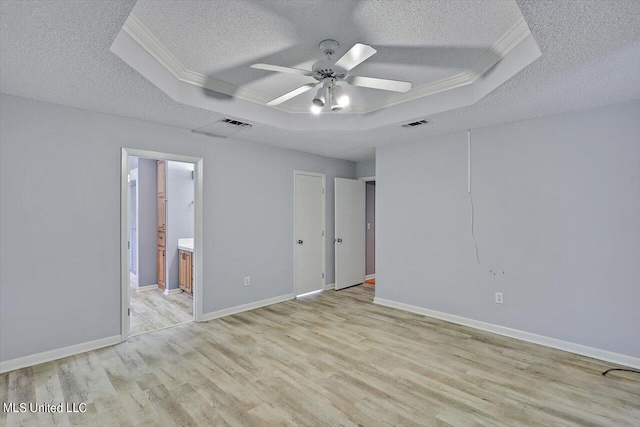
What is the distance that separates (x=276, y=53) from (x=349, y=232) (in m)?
3.78

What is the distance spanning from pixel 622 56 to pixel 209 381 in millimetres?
3817

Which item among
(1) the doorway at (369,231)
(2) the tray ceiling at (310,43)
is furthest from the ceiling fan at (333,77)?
(1) the doorway at (369,231)

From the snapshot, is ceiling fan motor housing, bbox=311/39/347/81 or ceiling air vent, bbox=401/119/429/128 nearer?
ceiling fan motor housing, bbox=311/39/347/81

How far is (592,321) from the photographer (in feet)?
9.92

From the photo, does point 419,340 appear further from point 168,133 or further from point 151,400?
point 168,133

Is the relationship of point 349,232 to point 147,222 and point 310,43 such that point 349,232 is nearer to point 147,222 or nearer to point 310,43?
point 147,222

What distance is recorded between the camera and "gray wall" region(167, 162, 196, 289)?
5.23 m

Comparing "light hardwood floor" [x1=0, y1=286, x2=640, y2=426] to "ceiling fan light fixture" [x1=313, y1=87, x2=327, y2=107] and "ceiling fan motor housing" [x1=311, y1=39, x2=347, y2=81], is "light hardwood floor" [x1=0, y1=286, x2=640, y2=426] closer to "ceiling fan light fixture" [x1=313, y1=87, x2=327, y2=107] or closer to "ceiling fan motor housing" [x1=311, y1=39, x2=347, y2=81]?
"ceiling fan light fixture" [x1=313, y1=87, x2=327, y2=107]

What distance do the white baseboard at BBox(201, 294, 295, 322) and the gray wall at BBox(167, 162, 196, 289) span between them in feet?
→ 5.19

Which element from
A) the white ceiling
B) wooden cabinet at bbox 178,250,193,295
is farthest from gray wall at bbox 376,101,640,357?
wooden cabinet at bbox 178,250,193,295

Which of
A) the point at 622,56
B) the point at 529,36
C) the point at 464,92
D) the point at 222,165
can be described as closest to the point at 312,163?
the point at 222,165

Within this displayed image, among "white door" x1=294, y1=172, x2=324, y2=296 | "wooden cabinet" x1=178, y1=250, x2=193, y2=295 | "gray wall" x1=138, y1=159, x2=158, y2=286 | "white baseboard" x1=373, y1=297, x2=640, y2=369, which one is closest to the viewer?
"white baseboard" x1=373, y1=297, x2=640, y2=369

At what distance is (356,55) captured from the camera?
6.54 ft

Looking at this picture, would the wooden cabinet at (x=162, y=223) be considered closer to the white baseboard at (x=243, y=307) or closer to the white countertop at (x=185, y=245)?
the white countertop at (x=185, y=245)
